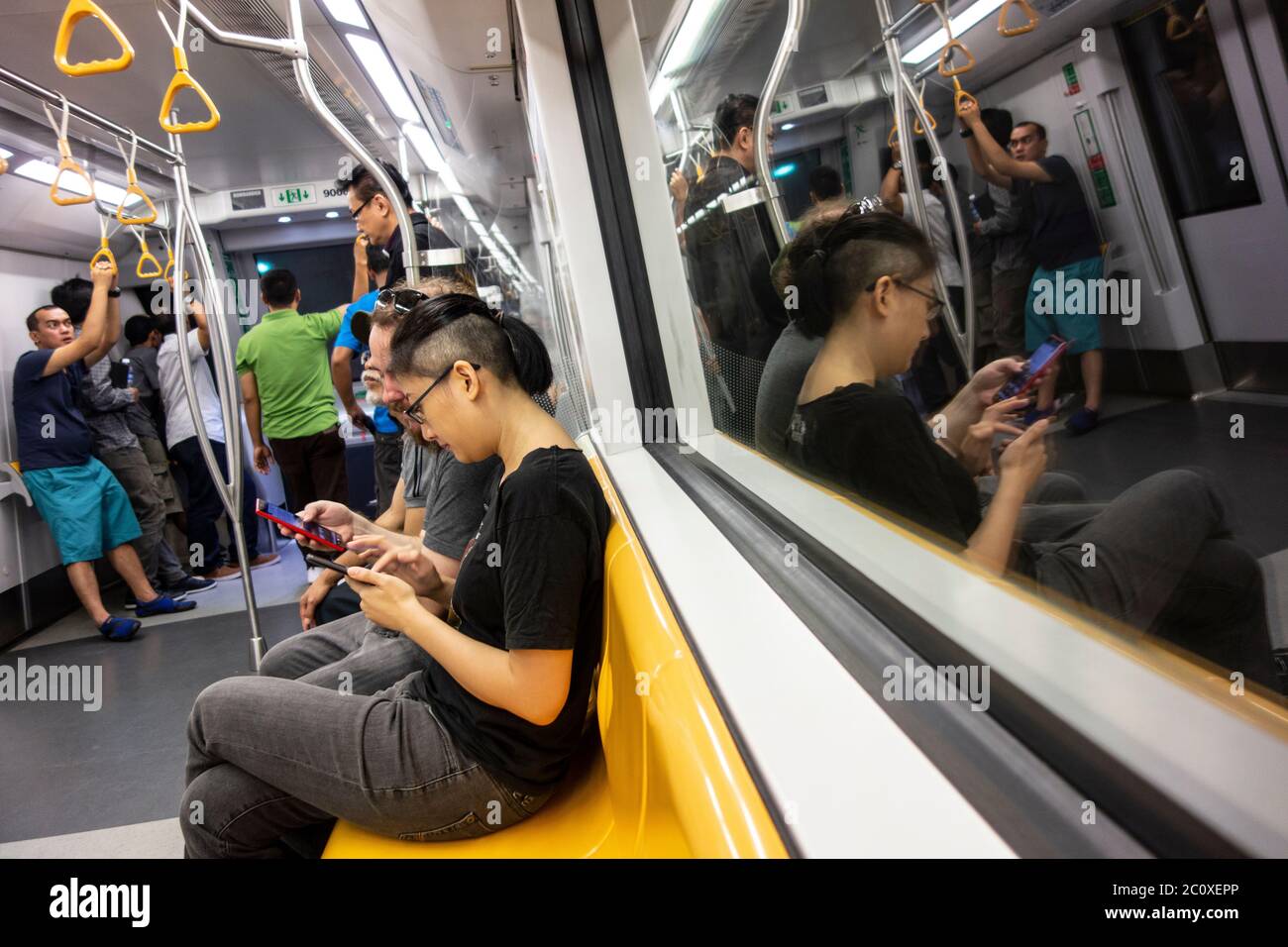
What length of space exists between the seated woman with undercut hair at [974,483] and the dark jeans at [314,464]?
4.06 m

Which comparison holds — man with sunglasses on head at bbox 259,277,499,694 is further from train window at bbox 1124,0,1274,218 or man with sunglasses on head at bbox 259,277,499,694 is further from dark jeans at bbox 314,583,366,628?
train window at bbox 1124,0,1274,218

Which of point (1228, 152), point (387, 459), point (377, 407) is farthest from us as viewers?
point (387, 459)

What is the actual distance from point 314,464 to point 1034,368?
5.04m

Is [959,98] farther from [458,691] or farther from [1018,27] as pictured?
[458,691]

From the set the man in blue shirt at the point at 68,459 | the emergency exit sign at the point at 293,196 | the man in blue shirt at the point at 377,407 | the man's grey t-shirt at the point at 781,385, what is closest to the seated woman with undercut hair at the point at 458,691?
the man's grey t-shirt at the point at 781,385

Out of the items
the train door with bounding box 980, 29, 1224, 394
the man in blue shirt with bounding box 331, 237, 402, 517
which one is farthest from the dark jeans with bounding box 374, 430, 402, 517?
the train door with bounding box 980, 29, 1224, 394

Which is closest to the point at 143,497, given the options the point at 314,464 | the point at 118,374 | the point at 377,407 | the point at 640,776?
the point at 118,374

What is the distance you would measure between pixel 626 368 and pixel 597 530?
1375mm

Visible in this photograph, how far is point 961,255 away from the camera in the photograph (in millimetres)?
1058

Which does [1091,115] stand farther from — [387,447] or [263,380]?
[263,380]

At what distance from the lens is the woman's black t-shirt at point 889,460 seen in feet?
3.96

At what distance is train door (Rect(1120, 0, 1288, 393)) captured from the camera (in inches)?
23.6

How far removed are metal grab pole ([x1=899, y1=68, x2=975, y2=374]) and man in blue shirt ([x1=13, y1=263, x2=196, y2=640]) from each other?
5.17 metres

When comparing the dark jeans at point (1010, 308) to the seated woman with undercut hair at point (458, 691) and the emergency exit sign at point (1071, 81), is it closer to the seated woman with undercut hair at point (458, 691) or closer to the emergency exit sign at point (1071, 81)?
the emergency exit sign at point (1071, 81)
